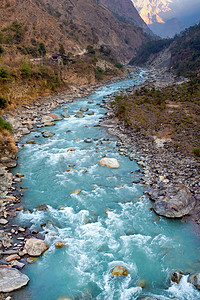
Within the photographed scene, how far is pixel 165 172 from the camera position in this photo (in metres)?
15.3

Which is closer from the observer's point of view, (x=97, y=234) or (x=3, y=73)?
→ (x=97, y=234)

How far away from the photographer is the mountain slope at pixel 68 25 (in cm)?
5162

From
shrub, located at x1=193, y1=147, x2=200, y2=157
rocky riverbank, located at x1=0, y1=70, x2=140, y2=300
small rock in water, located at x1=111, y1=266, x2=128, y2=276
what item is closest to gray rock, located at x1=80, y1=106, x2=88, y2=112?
rocky riverbank, located at x1=0, y1=70, x2=140, y2=300

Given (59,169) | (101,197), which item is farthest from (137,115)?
(101,197)

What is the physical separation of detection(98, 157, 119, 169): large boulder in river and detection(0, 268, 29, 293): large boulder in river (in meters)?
9.65

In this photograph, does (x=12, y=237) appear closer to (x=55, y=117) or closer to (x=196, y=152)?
(x=196, y=152)

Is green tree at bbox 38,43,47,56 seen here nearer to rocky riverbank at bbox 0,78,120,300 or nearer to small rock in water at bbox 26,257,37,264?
rocky riverbank at bbox 0,78,120,300

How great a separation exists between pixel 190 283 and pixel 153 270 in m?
1.38

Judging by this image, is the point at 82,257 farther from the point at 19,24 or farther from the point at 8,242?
the point at 19,24

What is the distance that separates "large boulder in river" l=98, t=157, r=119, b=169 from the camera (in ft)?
54.9

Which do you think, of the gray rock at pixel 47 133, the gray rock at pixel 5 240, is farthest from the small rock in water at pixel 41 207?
the gray rock at pixel 47 133

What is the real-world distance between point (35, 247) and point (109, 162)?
28.6 ft

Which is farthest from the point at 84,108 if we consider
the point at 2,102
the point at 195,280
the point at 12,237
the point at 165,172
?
the point at 195,280

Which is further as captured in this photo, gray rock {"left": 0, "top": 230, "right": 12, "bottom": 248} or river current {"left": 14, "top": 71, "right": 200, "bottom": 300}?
gray rock {"left": 0, "top": 230, "right": 12, "bottom": 248}
